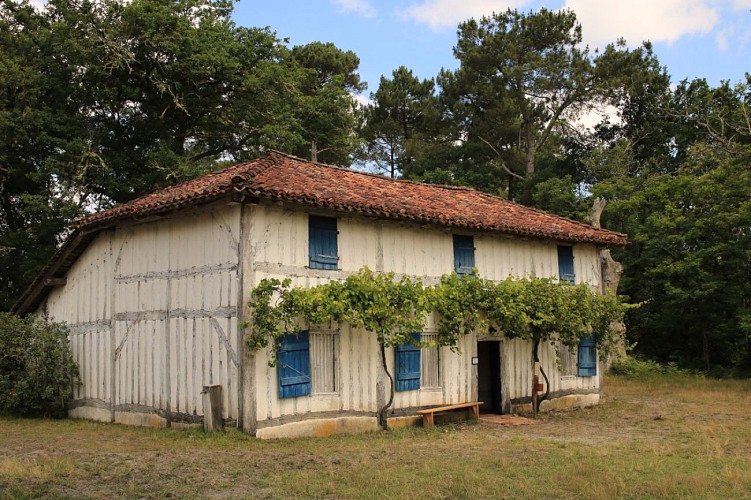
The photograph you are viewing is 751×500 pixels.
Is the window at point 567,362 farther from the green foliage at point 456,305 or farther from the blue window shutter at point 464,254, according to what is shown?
the blue window shutter at point 464,254

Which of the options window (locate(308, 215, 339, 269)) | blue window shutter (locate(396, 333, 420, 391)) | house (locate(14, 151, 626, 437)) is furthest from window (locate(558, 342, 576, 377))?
window (locate(308, 215, 339, 269))

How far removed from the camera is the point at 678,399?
21.9 metres

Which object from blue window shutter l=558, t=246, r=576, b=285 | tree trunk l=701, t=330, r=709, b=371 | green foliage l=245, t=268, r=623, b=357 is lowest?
tree trunk l=701, t=330, r=709, b=371

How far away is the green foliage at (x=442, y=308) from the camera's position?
13.5 metres

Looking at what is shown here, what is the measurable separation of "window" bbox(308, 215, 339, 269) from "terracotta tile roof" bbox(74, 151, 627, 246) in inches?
22.3

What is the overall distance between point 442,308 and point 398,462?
5.38m

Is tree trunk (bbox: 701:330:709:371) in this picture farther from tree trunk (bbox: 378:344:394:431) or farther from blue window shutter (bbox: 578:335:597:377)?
tree trunk (bbox: 378:344:394:431)

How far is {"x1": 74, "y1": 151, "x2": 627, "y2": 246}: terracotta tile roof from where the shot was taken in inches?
551

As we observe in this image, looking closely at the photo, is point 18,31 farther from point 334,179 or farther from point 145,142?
point 334,179

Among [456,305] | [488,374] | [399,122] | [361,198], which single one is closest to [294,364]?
[361,198]

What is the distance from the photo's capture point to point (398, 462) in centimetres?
1121

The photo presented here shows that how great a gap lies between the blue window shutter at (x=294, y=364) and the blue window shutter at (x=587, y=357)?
31.2 ft

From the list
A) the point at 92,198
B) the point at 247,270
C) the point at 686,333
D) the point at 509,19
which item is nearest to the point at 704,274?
the point at 686,333

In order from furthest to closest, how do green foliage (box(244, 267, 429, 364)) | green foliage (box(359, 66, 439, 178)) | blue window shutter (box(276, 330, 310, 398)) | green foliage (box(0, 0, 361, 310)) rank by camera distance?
green foliage (box(359, 66, 439, 178))
green foliage (box(0, 0, 361, 310))
blue window shutter (box(276, 330, 310, 398))
green foliage (box(244, 267, 429, 364))
